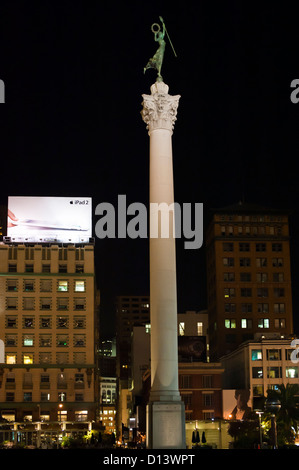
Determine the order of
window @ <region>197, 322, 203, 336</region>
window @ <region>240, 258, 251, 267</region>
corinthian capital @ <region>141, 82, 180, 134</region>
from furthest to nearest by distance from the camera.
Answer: window @ <region>197, 322, 203, 336</region>, window @ <region>240, 258, 251, 267</region>, corinthian capital @ <region>141, 82, 180, 134</region>

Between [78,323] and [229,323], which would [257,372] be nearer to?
[78,323]

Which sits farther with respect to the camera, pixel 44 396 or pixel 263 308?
pixel 263 308

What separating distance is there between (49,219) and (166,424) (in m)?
91.9

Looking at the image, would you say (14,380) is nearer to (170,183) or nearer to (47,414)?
(47,414)

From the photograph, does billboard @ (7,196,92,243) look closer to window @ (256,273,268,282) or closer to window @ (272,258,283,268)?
window @ (256,273,268,282)

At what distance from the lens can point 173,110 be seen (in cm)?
6631

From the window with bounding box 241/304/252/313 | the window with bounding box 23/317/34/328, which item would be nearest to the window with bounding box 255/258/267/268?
the window with bounding box 241/304/252/313

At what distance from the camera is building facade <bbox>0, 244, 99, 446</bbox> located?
13775 cm

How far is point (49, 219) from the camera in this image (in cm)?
14712

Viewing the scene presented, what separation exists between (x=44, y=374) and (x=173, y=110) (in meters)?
84.6

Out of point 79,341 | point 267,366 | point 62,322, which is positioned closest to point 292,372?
point 267,366

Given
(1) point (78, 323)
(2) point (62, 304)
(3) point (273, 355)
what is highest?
(2) point (62, 304)

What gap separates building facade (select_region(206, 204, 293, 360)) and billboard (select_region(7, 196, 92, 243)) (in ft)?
140
